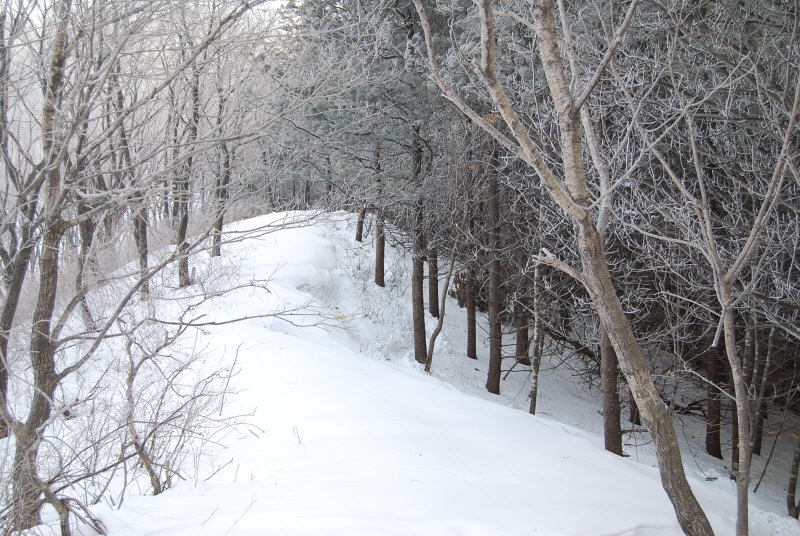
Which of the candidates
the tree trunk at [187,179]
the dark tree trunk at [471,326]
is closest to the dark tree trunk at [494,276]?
the dark tree trunk at [471,326]

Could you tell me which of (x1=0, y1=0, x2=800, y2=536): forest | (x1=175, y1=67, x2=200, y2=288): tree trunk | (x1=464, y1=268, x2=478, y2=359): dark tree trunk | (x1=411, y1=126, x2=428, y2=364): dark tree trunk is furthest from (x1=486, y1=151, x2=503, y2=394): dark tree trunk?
(x1=175, y1=67, x2=200, y2=288): tree trunk

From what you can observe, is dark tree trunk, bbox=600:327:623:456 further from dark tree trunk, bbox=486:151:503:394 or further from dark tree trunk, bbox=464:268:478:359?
dark tree trunk, bbox=464:268:478:359

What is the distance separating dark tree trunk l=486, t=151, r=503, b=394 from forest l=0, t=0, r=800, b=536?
0.24 ft

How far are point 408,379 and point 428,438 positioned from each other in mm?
2977

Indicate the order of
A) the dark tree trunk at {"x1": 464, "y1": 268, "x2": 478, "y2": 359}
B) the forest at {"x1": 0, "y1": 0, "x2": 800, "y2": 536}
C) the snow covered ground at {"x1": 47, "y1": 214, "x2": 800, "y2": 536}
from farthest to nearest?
the dark tree trunk at {"x1": 464, "y1": 268, "x2": 478, "y2": 359}, the forest at {"x1": 0, "y1": 0, "x2": 800, "y2": 536}, the snow covered ground at {"x1": 47, "y1": 214, "x2": 800, "y2": 536}

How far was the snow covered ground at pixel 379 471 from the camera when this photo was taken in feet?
11.0

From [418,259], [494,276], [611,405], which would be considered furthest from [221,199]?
[494,276]

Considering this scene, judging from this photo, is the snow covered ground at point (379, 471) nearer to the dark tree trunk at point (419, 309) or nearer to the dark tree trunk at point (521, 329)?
the dark tree trunk at point (419, 309)

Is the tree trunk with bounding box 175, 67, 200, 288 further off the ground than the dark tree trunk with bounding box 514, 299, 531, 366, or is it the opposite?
the tree trunk with bounding box 175, 67, 200, 288

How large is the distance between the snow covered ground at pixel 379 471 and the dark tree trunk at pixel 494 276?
314 cm

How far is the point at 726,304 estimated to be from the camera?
4.01 m

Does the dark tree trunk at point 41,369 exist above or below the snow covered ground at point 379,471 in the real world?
above

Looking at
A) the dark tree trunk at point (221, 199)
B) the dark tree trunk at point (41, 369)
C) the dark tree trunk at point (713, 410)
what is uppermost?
the dark tree trunk at point (221, 199)

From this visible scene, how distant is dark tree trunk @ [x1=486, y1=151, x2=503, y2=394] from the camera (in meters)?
10.6
